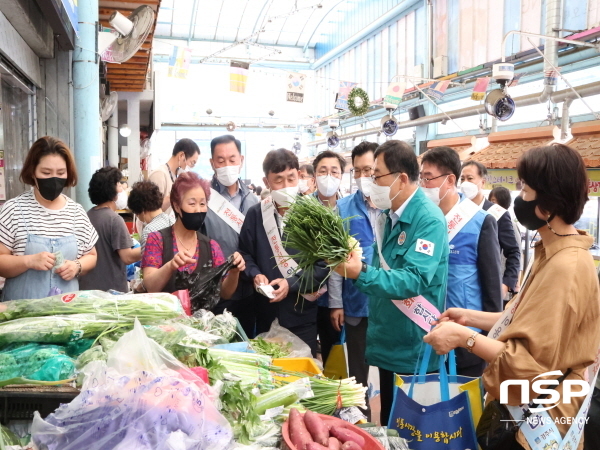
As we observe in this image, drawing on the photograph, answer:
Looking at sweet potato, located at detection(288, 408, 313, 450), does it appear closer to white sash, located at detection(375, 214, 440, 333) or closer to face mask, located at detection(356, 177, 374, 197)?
white sash, located at detection(375, 214, 440, 333)

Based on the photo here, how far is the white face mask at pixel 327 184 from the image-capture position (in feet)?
12.7

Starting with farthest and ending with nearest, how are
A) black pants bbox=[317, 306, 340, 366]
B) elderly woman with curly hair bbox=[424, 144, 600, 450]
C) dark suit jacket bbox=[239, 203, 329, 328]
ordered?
black pants bbox=[317, 306, 340, 366] → dark suit jacket bbox=[239, 203, 329, 328] → elderly woman with curly hair bbox=[424, 144, 600, 450]

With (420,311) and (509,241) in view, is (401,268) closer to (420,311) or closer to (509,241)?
(420,311)

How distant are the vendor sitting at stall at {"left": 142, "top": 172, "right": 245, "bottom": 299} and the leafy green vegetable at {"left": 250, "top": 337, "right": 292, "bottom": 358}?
40 cm

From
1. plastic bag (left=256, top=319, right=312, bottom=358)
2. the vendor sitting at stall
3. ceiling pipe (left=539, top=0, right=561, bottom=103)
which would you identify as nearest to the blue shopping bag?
plastic bag (left=256, top=319, right=312, bottom=358)

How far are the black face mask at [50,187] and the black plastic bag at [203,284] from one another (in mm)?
809

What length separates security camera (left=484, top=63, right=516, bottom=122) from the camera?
827cm

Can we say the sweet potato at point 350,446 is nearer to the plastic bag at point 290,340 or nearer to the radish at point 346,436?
the radish at point 346,436

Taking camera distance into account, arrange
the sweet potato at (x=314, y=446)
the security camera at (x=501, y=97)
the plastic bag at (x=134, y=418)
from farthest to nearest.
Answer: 1. the security camera at (x=501, y=97)
2. the sweet potato at (x=314, y=446)
3. the plastic bag at (x=134, y=418)

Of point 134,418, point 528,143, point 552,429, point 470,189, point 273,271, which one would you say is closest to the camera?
point 134,418

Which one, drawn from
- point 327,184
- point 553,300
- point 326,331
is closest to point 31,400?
point 553,300

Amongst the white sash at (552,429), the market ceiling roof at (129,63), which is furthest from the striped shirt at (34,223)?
the market ceiling roof at (129,63)

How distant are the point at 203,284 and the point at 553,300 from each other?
1.63 m

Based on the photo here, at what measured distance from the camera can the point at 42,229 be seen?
2949 mm
